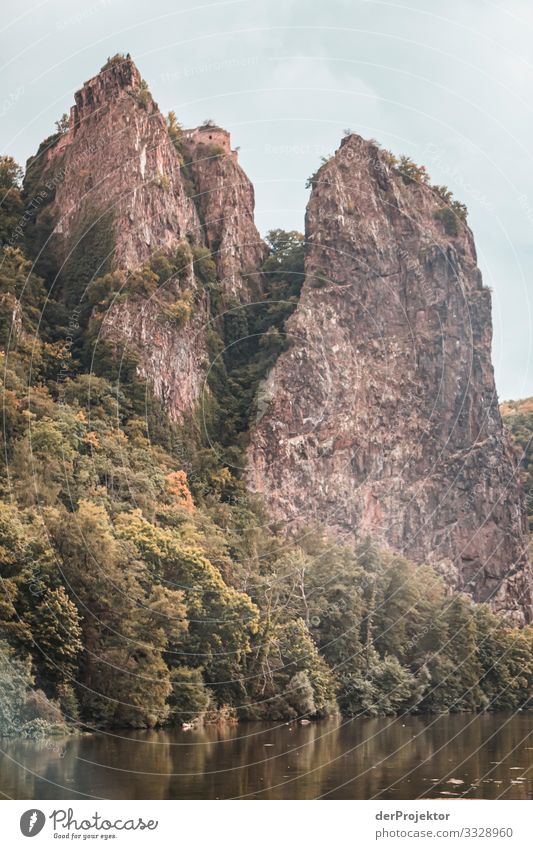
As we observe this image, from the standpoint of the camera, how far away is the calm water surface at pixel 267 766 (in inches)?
1359

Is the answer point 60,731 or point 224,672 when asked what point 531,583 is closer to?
point 224,672

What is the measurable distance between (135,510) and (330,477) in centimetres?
4345

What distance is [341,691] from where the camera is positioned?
7800 cm

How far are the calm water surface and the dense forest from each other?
4.07m

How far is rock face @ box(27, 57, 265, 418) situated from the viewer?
345 ft

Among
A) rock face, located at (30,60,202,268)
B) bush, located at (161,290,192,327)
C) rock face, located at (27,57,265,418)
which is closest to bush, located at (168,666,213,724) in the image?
rock face, located at (27,57,265,418)

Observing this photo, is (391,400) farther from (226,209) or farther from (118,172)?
(118,172)

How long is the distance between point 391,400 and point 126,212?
3535 centimetres

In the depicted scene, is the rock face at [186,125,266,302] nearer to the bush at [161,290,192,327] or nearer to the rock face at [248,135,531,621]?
the rock face at [248,135,531,621]

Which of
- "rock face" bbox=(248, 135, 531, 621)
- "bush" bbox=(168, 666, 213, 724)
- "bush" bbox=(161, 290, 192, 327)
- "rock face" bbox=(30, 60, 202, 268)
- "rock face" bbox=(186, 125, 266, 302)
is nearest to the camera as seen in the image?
"bush" bbox=(168, 666, 213, 724)

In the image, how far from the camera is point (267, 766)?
41.5 metres

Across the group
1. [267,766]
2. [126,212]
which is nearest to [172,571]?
[267,766]

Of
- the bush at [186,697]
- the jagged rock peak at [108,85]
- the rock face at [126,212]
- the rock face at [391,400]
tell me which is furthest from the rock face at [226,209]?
the bush at [186,697]
